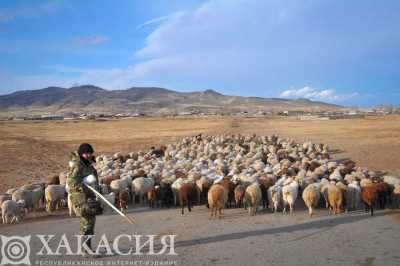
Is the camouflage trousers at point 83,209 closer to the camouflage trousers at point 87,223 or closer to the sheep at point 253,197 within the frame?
the camouflage trousers at point 87,223

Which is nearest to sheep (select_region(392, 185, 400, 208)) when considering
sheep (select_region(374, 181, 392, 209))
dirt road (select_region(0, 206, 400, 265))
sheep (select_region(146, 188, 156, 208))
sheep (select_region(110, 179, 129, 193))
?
sheep (select_region(374, 181, 392, 209))

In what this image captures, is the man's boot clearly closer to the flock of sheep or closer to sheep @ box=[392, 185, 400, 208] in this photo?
the flock of sheep

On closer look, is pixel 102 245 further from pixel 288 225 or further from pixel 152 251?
pixel 288 225

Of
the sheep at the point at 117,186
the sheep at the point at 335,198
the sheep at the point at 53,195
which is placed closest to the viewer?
the sheep at the point at 335,198

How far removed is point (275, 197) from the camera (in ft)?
35.2

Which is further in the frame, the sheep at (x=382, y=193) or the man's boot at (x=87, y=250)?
the sheep at (x=382, y=193)

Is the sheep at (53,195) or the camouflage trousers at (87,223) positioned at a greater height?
the camouflage trousers at (87,223)

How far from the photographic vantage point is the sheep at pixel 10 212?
9.94m

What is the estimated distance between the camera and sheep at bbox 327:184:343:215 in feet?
33.8

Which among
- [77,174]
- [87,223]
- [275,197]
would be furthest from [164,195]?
[77,174]

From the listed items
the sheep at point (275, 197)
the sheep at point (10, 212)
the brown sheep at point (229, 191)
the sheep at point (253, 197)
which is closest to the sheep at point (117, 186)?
the sheep at point (10, 212)

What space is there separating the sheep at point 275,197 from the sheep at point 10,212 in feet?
22.3

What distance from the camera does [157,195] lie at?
12.1 metres

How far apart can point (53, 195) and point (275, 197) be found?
639cm
